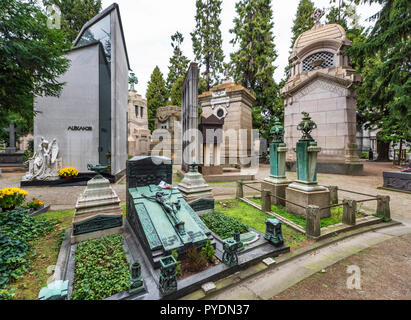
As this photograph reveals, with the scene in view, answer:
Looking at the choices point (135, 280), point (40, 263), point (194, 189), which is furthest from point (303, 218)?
point (40, 263)

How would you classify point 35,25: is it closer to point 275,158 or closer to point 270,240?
point 270,240

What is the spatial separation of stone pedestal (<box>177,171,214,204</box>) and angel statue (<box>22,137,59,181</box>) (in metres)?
9.31

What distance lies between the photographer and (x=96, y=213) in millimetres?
4359

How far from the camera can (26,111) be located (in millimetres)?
5148

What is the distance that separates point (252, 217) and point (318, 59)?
1683 cm

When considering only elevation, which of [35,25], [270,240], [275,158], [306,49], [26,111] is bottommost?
[270,240]

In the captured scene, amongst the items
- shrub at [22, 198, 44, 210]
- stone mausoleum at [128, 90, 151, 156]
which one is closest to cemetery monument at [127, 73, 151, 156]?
stone mausoleum at [128, 90, 151, 156]

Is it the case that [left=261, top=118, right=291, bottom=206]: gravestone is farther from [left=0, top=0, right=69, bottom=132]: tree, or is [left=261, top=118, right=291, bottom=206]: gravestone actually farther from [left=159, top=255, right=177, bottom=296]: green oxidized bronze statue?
[left=0, top=0, right=69, bottom=132]: tree

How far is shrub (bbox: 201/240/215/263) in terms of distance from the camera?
3442mm

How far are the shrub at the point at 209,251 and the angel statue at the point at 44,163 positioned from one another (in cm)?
1155

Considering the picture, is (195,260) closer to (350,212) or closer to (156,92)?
(350,212)

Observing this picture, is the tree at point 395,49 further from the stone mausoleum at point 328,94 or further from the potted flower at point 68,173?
the potted flower at point 68,173

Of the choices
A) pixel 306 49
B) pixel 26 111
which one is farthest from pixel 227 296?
pixel 306 49
